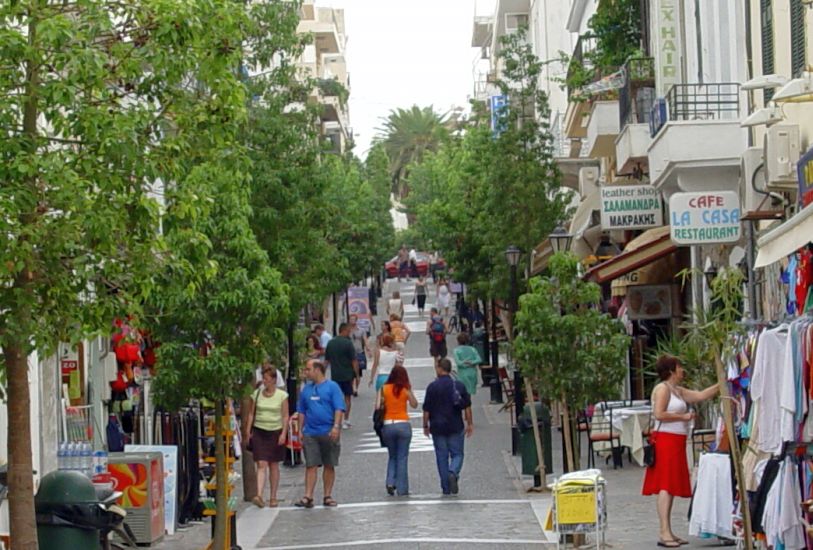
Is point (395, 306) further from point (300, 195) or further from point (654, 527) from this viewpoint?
point (654, 527)

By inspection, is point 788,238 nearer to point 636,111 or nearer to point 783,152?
point 783,152

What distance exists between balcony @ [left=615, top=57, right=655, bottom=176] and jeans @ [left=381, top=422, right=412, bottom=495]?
6311mm

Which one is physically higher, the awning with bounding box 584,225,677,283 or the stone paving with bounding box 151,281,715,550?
the awning with bounding box 584,225,677,283

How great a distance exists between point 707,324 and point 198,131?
463 centimetres

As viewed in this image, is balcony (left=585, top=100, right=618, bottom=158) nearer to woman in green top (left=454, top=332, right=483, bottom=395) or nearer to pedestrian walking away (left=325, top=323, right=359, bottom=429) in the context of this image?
woman in green top (left=454, top=332, right=483, bottom=395)

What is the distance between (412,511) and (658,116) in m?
6.76

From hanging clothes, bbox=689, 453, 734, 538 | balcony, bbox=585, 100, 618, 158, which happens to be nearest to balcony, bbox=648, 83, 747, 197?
hanging clothes, bbox=689, 453, 734, 538

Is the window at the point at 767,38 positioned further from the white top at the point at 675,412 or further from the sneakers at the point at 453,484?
the sneakers at the point at 453,484

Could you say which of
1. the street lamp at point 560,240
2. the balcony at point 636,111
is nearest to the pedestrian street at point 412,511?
the street lamp at point 560,240

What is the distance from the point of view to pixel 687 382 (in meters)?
17.9

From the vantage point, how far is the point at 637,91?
1040 inches

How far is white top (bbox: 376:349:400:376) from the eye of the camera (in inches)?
1185

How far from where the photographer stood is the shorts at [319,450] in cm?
2122

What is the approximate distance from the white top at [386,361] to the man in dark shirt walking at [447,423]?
8067 millimetres
